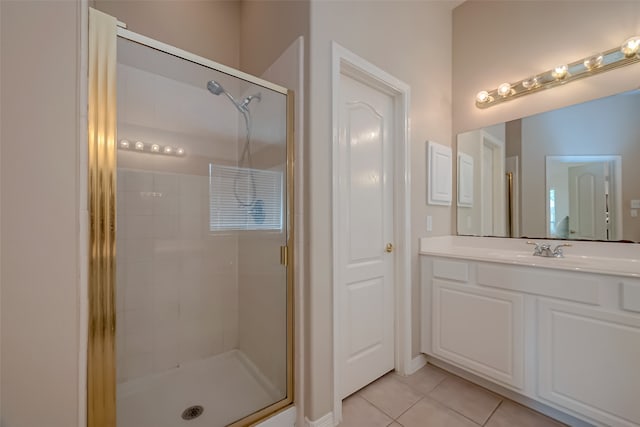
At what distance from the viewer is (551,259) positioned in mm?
1553

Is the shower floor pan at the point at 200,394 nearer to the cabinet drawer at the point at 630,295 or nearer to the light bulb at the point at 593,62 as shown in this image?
the cabinet drawer at the point at 630,295

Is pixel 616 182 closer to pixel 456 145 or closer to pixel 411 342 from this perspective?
pixel 456 145

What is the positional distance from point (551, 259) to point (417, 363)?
46.2 inches

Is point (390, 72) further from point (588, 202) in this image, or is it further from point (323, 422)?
point (323, 422)

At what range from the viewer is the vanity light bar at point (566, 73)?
4.79 feet

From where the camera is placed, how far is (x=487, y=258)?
163 cm

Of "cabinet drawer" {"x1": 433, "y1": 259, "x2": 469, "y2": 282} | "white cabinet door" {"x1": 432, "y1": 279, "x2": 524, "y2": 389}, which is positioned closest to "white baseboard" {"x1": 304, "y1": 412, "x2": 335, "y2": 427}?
"white cabinet door" {"x1": 432, "y1": 279, "x2": 524, "y2": 389}

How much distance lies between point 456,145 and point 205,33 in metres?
2.39

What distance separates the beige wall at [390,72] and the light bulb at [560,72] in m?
0.71

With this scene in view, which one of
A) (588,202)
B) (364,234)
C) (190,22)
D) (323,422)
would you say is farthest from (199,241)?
(588,202)

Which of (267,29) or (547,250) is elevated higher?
(267,29)

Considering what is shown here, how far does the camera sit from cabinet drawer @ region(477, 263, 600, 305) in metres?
1.27

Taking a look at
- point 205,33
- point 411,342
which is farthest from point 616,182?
point 205,33

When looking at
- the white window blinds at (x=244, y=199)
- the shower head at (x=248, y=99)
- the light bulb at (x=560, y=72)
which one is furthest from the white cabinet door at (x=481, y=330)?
the shower head at (x=248, y=99)
